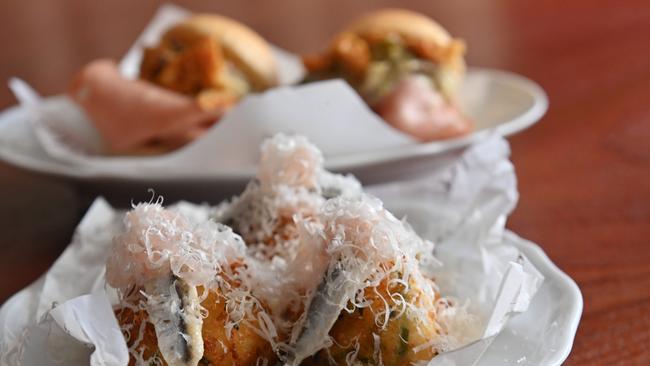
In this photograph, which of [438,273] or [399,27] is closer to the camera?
[438,273]

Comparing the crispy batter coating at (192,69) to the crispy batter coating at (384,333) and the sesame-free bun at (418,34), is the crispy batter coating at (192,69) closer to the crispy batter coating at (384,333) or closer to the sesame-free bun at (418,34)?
the sesame-free bun at (418,34)

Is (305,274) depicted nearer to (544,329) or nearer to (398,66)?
(544,329)

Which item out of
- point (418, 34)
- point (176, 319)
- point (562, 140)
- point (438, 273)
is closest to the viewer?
point (176, 319)

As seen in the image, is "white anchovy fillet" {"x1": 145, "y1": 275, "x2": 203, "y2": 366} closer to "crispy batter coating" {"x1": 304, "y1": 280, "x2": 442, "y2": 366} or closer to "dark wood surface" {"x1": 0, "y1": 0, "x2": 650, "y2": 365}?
"crispy batter coating" {"x1": 304, "y1": 280, "x2": 442, "y2": 366}

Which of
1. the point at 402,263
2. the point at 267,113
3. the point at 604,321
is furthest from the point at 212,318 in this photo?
the point at 267,113

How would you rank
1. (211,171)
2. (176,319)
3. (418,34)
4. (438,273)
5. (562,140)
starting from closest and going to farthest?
(176,319), (438,273), (211,171), (562,140), (418,34)

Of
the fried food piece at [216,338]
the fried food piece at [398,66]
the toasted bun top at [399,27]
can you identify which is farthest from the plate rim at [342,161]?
the fried food piece at [216,338]

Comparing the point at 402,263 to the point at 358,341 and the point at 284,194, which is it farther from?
the point at 284,194

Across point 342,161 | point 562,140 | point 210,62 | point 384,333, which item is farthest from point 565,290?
A: point 210,62
